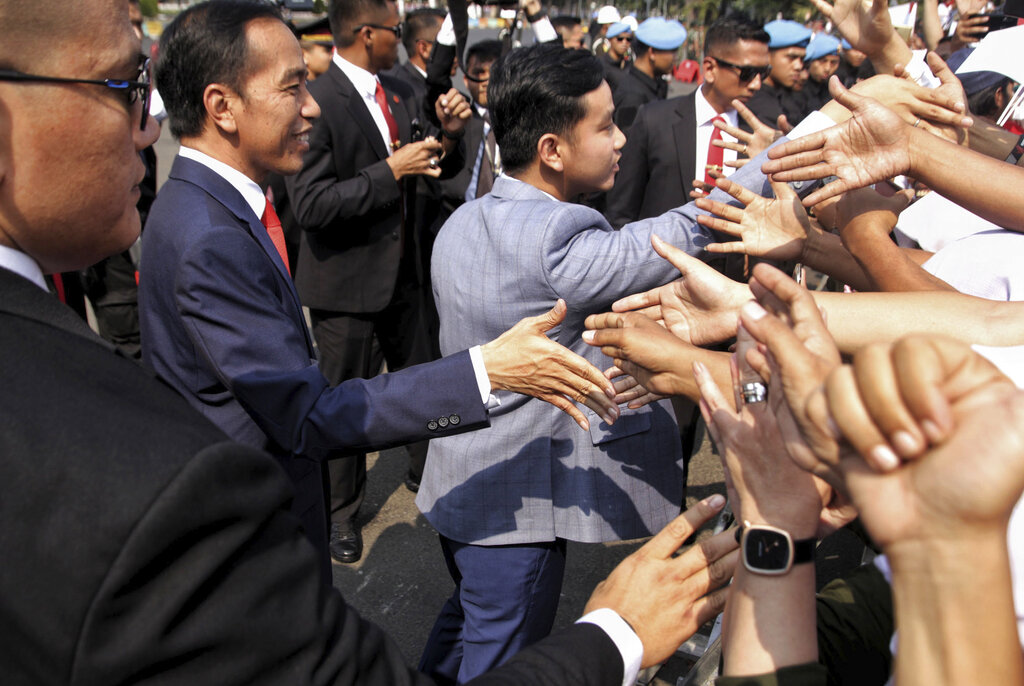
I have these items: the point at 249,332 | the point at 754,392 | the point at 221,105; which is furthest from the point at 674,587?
the point at 221,105

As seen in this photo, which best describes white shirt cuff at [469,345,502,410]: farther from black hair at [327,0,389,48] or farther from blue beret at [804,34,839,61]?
blue beret at [804,34,839,61]

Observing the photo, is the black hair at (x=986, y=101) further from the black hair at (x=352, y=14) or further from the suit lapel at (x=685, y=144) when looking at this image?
the black hair at (x=352, y=14)

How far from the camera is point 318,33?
5.56 m

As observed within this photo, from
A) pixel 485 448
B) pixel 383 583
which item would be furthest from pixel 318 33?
pixel 485 448

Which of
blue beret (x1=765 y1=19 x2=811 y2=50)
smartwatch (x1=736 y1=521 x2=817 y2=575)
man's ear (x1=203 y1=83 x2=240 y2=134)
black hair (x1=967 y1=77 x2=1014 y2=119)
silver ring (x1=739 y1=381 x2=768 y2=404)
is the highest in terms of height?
man's ear (x1=203 y1=83 x2=240 y2=134)

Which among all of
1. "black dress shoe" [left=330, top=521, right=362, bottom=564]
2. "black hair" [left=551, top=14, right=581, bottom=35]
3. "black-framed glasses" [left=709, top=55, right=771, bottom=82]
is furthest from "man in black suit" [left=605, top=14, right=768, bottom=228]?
"black hair" [left=551, top=14, right=581, bottom=35]

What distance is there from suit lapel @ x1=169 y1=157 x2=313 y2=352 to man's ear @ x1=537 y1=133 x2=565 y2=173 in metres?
0.80

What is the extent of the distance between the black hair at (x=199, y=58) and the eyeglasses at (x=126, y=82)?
70 cm

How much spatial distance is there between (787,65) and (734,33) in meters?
2.42

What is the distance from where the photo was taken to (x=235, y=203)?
1.87 metres

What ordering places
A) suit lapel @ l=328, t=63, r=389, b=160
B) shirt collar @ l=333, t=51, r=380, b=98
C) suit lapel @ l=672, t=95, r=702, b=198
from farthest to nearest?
suit lapel @ l=672, t=95, r=702, b=198
shirt collar @ l=333, t=51, r=380, b=98
suit lapel @ l=328, t=63, r=389, b=160

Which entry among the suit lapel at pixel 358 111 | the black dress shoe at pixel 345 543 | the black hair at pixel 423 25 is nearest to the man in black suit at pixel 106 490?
the black dress shoe at pixel 345 543

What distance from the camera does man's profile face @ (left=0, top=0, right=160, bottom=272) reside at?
988 millimetres

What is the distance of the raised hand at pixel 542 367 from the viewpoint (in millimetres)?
1698
